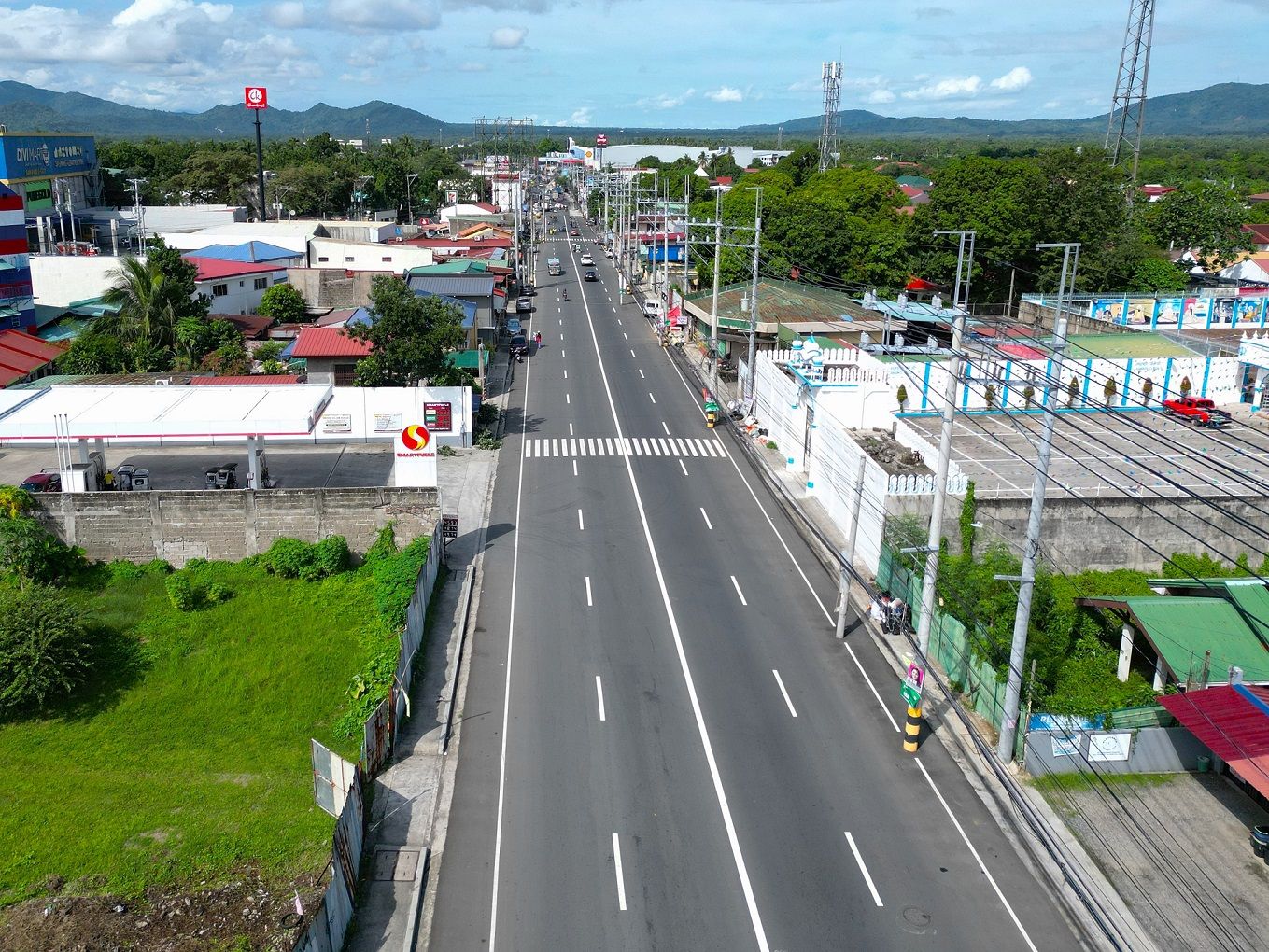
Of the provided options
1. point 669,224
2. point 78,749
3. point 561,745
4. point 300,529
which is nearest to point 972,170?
point 669,224

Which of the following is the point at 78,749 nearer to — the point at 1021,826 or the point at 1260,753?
the point at 1021,826

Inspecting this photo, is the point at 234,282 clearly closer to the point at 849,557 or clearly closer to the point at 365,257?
the point at 365,257

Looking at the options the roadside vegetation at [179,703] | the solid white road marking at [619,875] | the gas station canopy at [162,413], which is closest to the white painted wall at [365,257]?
the gas station canopy at [162,413]

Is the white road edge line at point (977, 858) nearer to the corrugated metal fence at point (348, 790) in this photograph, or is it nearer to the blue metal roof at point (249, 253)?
the corrugated metal fence at point (348, 790)

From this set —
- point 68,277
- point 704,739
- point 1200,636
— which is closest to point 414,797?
point 704,739

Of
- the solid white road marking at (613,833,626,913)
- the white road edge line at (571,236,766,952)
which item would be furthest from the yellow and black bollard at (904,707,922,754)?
the solid white road marking at (613,833,626,913)

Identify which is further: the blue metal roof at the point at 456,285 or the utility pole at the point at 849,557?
the blue metal roof at the point at 456,285
